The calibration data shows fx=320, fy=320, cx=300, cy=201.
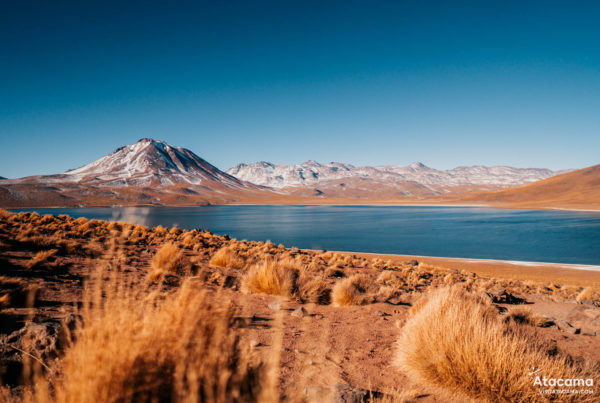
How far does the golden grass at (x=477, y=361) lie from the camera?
9.71ft

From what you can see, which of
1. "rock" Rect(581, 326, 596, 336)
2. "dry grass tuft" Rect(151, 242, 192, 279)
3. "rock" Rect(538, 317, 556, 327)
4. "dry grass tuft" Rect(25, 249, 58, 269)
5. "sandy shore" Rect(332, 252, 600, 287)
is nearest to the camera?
"rock" Rect(581, 326, 596, 336)

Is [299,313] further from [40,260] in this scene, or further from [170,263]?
[40,260]

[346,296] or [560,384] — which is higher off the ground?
[560,384]

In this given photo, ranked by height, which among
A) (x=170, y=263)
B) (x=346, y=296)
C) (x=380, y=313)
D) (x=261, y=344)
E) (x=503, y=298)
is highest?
(x=170, y=263)

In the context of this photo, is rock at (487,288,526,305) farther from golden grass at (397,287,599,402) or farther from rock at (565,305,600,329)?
golden grass at (397,287,599,402)

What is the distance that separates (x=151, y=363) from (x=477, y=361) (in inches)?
115

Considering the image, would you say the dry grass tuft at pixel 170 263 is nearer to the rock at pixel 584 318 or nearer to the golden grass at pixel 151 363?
the golden grass at pixel 151 363

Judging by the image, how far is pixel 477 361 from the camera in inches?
122

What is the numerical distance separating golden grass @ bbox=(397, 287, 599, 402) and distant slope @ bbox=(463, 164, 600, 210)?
129820mm

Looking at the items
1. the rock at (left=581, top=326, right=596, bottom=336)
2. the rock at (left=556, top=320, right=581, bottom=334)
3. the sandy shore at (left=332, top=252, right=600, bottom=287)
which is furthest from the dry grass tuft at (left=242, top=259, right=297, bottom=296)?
the sandy shore at (left=332, top=252, right=600, bottom=287)

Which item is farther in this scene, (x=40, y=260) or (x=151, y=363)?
(x=40, y=260)

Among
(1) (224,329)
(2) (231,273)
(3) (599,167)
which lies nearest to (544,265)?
(2) (231,273)

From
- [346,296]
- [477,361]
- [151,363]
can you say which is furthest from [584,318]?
[151,363]

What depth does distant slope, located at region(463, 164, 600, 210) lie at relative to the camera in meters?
111
